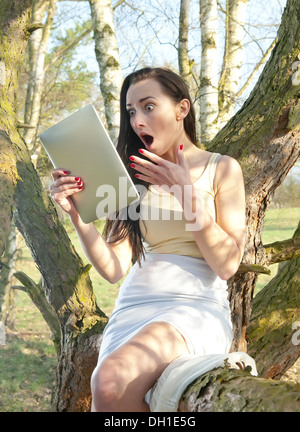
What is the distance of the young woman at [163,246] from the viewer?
4.91 feet

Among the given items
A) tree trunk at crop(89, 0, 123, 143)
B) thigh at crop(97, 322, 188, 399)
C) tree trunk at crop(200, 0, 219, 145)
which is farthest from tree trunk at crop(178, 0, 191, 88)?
thigh at crop(97, 322, 188, 399)

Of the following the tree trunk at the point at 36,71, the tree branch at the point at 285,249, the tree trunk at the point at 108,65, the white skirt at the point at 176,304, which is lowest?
the white skirt at the point at 176,304

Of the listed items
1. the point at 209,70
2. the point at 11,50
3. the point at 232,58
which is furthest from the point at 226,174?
the point at 232,58

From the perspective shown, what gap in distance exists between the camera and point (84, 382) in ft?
8.70

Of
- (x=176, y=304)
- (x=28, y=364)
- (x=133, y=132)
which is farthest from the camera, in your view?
(x=28, y=364)

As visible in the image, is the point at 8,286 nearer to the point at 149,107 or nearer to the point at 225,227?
the point at 149,107

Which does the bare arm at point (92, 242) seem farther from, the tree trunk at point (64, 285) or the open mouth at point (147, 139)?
the tree trunk at point (64, 285)

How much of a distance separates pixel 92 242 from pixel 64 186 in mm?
273

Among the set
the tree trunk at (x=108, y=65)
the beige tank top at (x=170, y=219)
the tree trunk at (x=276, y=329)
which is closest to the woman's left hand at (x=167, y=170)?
the beige tank top at (x=170, y=219)

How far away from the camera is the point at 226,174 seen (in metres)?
1.92

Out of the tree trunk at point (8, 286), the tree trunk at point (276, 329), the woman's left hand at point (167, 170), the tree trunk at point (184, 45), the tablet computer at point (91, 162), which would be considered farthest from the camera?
the tree trunk at point (8, 286)

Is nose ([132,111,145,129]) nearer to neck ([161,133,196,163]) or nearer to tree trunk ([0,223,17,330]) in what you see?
neck ([161,133,196,163])

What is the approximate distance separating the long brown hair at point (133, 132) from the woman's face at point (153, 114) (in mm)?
31

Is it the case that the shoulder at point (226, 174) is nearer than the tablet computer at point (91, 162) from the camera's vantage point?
No
